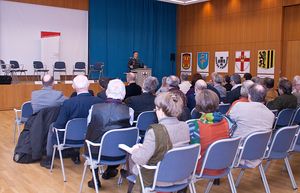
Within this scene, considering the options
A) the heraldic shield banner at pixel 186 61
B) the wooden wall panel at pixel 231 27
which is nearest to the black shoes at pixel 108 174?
the wooden wall panel at pixel 231 27

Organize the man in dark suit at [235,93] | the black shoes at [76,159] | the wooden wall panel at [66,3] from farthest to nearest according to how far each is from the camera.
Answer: the wooden wall panel at [66,3], the man in dark suit at [235,93], the black shoes at [76,159]

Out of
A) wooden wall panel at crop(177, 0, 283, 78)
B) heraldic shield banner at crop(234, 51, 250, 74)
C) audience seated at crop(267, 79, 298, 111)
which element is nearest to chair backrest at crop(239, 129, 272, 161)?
audience seated at crop(267, 79, 298, 111)

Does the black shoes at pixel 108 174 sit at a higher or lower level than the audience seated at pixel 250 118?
lower

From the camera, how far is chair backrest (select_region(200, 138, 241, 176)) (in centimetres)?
271

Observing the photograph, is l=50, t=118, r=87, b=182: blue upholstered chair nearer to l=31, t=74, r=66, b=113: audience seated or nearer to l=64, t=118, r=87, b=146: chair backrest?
l=64, t=118, r=87, b=146: chair backrest

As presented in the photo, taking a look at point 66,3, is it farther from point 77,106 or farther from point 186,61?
point 77,106

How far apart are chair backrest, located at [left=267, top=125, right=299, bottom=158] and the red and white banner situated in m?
10.4

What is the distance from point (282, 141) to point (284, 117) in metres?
1.41

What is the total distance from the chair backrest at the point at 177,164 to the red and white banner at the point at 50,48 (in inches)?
425

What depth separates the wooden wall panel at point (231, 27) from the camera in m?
12.7

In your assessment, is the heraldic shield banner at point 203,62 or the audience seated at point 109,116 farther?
the heraldic shield banner at point 203,62

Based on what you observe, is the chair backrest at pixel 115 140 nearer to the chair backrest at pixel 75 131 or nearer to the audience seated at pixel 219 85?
the chair backrest at pixel 75 131

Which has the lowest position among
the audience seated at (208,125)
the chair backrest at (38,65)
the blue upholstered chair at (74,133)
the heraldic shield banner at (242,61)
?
the blue upholstered chair at (74,133)

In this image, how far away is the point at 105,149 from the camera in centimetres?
316
